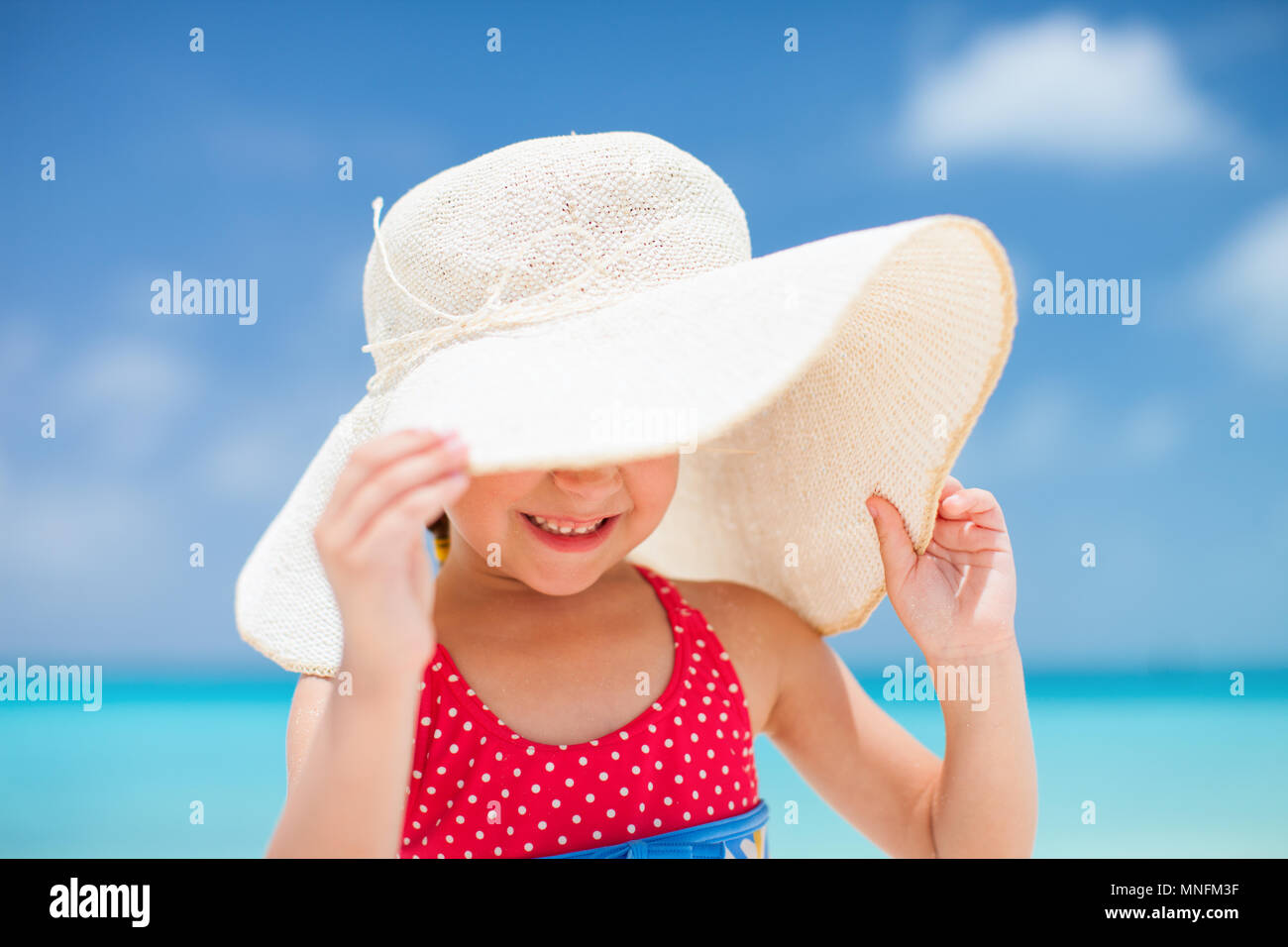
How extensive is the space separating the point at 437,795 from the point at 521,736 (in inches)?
3.4

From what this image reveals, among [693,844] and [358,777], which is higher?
[358,777]

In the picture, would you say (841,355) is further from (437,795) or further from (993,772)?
(437,795)

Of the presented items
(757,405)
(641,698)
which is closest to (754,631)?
(641,698)

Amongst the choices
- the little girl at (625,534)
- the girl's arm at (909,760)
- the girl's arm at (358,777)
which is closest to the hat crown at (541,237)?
the little girl at (625,534)

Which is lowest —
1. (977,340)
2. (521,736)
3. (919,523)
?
(521,736)

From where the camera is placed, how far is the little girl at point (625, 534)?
0.65m

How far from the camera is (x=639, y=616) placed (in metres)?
1.06

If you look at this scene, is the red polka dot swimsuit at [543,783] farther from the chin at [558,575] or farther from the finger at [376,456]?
the finger at [376,456]

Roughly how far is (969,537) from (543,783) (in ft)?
1.50

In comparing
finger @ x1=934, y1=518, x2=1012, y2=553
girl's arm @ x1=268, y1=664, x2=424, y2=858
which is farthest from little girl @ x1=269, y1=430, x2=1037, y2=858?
girl's arm @ x1=268, y1=664, x2=424, y2=858

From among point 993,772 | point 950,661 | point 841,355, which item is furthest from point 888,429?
point 993,772

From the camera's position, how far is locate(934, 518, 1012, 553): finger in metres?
0.99

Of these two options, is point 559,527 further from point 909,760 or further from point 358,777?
point 909,760

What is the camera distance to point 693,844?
3.00ft
